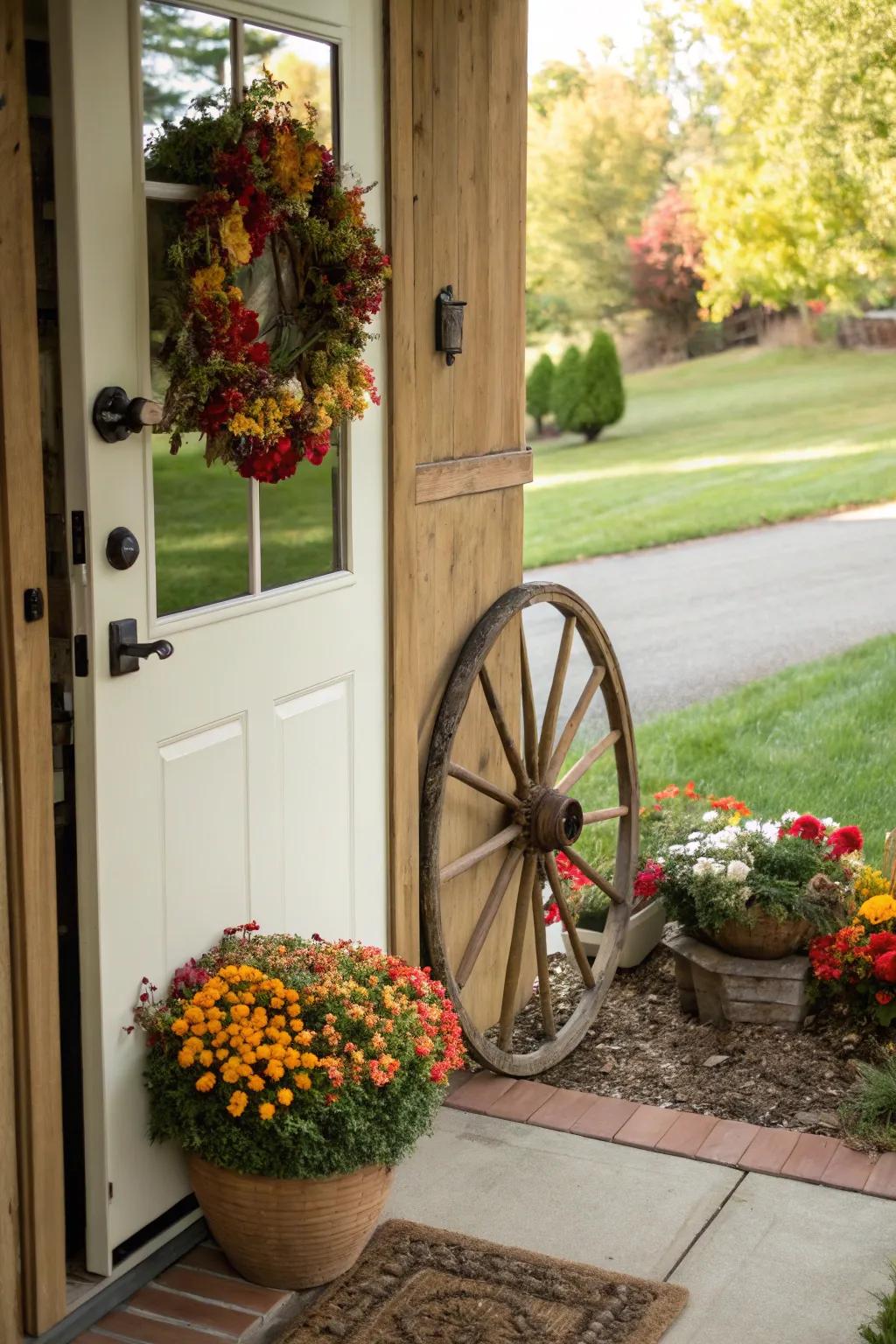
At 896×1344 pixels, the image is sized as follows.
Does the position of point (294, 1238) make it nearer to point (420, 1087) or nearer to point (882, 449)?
point (420, 1087)

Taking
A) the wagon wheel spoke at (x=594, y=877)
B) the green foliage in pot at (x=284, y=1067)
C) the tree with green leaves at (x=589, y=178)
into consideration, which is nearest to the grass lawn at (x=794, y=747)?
the wagon wheel spoke at (x=594, y=877)

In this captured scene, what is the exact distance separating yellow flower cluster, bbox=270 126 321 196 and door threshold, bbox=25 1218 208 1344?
184 cm

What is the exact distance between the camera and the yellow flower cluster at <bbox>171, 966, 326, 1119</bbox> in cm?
243

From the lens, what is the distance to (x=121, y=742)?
2.44 meters

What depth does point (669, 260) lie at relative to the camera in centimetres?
1908

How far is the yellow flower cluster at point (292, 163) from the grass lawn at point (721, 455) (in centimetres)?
980

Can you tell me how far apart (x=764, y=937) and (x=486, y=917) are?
76 cm

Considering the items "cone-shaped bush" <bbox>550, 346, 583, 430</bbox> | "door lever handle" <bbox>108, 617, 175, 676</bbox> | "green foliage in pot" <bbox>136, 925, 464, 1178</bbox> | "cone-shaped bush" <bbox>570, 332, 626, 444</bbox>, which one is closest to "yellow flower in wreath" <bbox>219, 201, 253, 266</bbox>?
"door lever handle" <bbox>108, 617, 175, 676</bbox>

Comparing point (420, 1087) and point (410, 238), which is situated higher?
point (410, 238)

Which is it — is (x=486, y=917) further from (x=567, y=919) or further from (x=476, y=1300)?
(x=476, y=1300)

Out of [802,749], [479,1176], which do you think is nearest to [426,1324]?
[479,1176]

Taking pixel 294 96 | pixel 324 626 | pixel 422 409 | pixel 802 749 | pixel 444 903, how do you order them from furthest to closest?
pixel 802 749 → pixel 444 903 → pixel 422 409 → pixel 324 626 → pixel 294 96

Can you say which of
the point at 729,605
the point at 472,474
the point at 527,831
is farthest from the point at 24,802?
the point at 729,605

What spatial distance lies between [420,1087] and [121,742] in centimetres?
77
